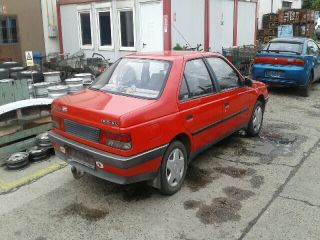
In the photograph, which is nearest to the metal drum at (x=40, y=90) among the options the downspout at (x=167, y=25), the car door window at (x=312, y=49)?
the downspout at (x=167, y=25)

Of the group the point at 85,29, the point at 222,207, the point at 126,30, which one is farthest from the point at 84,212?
the point at 85,29

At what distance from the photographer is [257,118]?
659 cm

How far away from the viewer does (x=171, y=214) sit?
398cm

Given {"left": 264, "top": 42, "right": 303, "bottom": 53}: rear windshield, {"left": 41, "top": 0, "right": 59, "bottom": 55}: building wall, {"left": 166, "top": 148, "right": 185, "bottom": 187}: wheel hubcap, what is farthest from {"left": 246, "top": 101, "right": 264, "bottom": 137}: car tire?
{"left": 41, "top": 0, "right": 59, "bottom": 55}: building wall

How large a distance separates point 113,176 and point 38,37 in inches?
468

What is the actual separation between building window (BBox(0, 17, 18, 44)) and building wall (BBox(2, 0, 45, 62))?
18cm

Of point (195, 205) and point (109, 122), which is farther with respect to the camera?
point (195, 205)

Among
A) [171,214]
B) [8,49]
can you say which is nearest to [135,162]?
[171,214]

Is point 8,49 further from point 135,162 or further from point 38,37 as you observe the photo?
point 135,162

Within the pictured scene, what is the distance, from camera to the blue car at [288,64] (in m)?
9.79

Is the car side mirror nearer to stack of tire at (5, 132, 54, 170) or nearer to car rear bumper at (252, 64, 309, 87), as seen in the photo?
stack of tire at (5, 132, 54, 170)

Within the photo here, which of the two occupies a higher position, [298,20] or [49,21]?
[298,20]

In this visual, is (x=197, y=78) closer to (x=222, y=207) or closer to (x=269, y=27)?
(x=222, y=207)

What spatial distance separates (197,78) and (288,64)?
607 centimetres
